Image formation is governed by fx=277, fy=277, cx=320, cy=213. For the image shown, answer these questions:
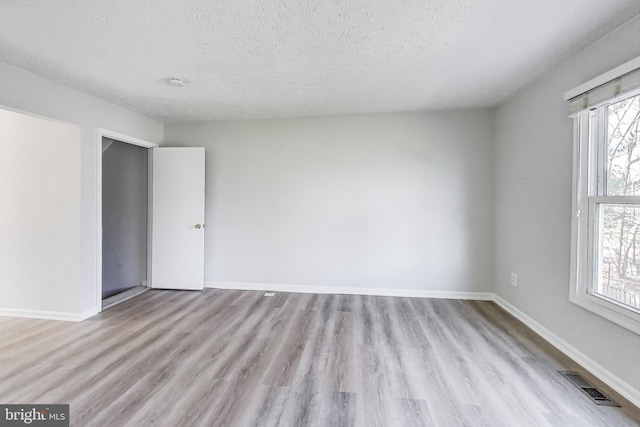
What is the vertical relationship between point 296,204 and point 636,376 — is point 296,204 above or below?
above

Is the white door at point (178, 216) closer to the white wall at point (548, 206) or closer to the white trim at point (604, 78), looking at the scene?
the white wall at point (548, 206)

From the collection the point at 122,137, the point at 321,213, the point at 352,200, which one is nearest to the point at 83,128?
the point at 122,137

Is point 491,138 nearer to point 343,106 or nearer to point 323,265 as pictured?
point 343,106

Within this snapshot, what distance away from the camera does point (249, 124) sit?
400 centimetres

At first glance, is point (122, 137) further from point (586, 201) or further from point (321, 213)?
point (586, 201)

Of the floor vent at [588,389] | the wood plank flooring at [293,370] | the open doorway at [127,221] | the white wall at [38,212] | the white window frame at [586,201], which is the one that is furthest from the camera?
the open doorway at [127,221]

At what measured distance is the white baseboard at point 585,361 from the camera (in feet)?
5.78

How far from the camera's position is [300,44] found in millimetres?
2053

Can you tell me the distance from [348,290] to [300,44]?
9.78ft

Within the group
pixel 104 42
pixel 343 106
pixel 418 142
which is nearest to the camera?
pixel 104 42

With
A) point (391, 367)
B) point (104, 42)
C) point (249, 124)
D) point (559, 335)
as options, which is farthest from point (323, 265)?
point (104, 42)

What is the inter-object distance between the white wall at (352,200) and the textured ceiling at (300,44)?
0.69m

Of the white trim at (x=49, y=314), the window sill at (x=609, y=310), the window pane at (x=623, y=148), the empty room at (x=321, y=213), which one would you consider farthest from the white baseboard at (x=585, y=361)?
the white trim at (x=49, y=314)

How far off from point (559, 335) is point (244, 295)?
3.39 m
